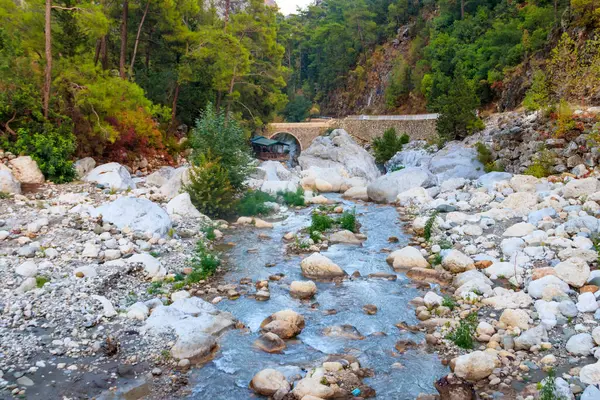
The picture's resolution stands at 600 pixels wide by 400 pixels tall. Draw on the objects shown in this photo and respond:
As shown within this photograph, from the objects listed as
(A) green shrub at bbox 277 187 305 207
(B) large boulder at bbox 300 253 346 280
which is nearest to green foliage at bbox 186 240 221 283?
(B) large boulder at bbox 300 253 346 280

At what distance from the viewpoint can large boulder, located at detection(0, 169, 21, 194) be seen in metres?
12.7

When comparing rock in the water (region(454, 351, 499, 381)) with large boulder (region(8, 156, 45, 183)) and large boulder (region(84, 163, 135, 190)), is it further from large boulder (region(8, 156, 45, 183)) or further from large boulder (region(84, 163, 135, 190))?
large boulder (region(8, 156, 45, 183))

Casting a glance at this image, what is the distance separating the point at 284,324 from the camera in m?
7.61

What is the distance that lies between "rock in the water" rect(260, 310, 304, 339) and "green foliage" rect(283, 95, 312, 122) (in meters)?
43.1

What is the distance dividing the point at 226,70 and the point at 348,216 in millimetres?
14168

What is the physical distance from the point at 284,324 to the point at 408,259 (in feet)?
13.1

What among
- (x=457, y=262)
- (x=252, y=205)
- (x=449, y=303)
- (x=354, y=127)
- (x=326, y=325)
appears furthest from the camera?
(x=354, y=127)

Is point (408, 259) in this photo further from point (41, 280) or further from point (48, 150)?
point (48, 150)

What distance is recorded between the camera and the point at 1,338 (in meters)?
6.43

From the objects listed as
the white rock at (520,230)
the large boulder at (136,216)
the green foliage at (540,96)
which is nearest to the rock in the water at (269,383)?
the large boulder at (136,216)

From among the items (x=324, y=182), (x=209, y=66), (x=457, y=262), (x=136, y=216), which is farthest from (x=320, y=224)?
(x=209, y=66)

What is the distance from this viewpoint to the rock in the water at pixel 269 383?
596 cm

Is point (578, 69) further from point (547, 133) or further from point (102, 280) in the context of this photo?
point (102, 280)

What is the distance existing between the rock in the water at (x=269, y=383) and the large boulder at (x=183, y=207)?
25.9ft
